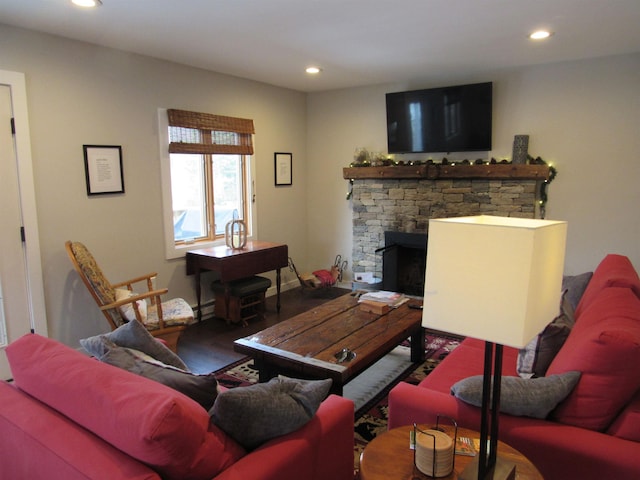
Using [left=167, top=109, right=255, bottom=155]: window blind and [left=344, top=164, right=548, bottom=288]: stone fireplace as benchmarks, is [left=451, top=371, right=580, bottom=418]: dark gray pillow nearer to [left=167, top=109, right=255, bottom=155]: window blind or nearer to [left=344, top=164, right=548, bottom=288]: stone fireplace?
[left=344, top=164, right=548, bottom=288]: stone fireplace

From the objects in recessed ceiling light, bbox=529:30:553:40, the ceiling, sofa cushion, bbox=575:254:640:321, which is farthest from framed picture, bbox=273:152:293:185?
sofa cushion, bbox=575:254:640:321

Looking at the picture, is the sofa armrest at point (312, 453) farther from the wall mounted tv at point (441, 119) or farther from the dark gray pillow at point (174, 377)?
the wall mounted tv at point (441, 119)

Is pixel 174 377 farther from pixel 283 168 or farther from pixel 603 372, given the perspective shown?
pixel 283 168

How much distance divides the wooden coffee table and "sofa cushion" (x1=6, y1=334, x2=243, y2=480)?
1058 mm

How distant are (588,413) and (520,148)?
136 inches

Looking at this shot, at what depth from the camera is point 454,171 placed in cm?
468

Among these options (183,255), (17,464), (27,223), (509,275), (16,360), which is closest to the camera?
(509,275)

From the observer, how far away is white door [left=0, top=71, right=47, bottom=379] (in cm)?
309

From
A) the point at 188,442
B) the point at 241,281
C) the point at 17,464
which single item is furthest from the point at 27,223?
the point at 188,442

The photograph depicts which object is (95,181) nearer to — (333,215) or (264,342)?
(264,342)

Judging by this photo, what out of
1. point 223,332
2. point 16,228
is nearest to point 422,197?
point 223,332

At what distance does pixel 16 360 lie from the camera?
1.53 m

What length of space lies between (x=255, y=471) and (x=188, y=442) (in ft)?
0.75

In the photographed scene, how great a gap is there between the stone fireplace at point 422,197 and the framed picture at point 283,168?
0.74 m
